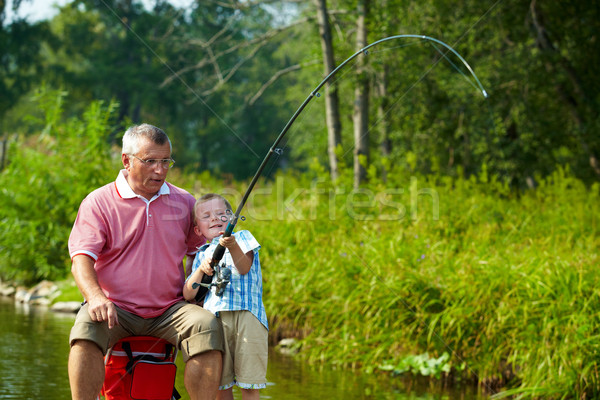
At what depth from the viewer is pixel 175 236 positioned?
11.1 ft

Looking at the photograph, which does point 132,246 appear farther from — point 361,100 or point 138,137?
point 361,100

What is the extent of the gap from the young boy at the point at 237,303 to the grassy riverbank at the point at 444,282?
2.30 m

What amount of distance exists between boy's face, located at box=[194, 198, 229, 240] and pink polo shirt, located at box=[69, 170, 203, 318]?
0.12m

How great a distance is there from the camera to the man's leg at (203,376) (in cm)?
313

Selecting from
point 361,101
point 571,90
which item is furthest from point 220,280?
point 571,90

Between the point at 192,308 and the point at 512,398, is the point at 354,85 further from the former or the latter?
the point at 192,308

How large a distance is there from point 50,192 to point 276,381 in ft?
20.5

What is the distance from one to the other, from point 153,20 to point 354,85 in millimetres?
18717

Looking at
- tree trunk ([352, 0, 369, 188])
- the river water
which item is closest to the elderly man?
the river water

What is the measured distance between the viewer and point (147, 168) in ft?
10.9

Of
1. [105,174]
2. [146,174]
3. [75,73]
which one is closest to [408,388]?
[146,174]

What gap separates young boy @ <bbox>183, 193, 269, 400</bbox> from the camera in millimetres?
3252

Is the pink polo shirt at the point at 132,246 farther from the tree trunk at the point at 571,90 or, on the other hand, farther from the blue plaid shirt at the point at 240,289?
the tree trunk at the point at 571,90

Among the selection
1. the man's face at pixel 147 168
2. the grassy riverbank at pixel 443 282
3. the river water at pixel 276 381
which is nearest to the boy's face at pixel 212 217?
the man's face at pixel 147 168
